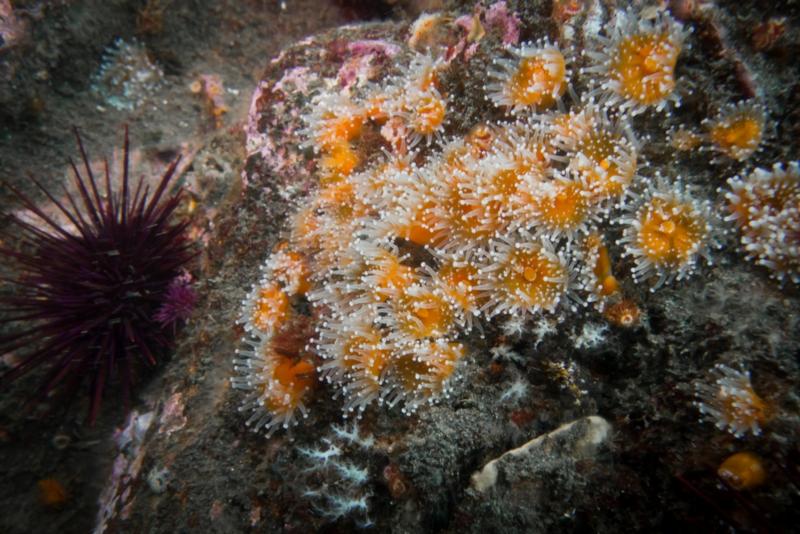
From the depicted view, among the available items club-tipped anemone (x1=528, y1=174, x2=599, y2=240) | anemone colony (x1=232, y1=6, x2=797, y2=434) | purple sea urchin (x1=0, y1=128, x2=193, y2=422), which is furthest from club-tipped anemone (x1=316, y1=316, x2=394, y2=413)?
purple sea urchin (x1=0, y1=128, x2=193, y2=422)

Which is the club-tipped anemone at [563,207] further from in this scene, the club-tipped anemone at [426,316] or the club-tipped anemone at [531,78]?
the club-tipped anemone at [426,316]

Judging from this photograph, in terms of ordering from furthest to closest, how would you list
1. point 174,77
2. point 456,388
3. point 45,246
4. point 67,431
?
point 174,77, point 67,431, point 45,246, point 456,388

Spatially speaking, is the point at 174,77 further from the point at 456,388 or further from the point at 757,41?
the point at 757,41

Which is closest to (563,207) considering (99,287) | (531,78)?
(531,78)

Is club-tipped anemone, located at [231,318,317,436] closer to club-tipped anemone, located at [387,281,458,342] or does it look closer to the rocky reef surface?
the rocky reef surface

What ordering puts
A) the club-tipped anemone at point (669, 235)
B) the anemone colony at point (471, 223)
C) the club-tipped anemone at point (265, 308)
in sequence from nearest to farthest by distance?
the club-tipped anemone at point (669, 235), the anemone colony at point (471, 223), the club-tipped anemone at point (265, 308)

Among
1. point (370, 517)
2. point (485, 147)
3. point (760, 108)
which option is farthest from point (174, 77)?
point (760, 108)

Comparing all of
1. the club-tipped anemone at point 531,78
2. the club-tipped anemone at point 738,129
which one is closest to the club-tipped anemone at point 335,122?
the club-tipped anemone at point 531,78
